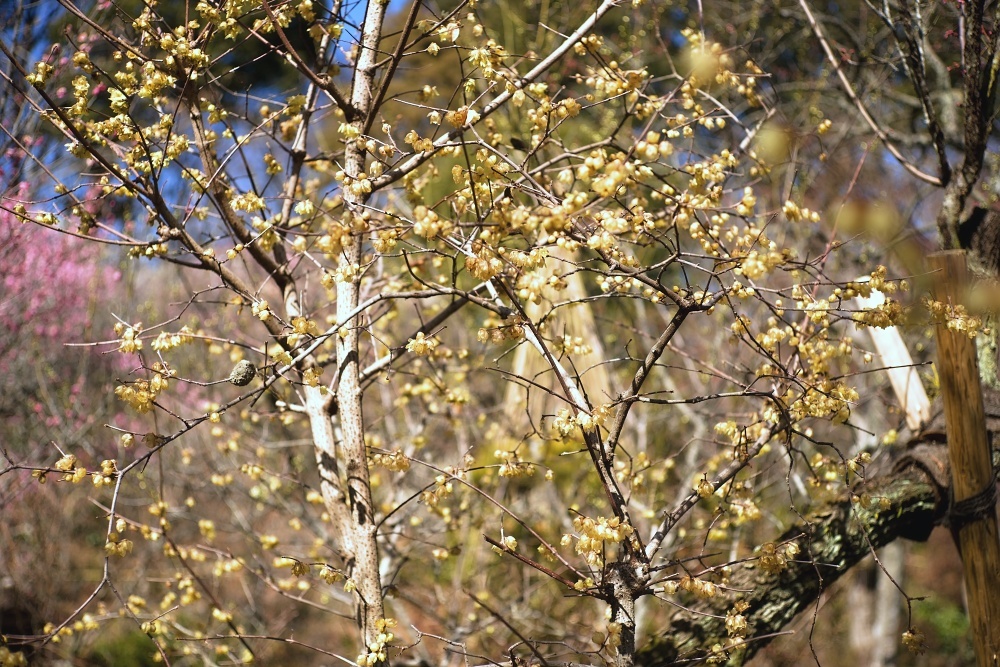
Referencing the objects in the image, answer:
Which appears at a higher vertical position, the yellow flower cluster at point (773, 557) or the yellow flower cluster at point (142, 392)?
the yellow flower cluster at point (142, 392)

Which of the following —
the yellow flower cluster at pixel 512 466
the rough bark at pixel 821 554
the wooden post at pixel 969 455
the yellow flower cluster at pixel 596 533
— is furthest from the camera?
the rough bark at pixel 821 554

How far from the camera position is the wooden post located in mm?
2230

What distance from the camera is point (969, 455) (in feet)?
7.60

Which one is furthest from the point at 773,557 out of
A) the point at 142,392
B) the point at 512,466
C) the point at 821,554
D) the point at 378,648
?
the point at 142,392

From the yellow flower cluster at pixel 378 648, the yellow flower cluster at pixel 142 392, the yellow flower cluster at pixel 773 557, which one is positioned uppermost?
the yellow flower cluster at pixel 142 392

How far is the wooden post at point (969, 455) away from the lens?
2.23 metres

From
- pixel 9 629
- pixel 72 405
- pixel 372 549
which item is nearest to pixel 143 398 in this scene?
pixel 372 549

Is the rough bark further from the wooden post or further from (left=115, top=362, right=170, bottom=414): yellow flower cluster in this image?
(left=115, top=362, right=170, bottom=414): yellow flower cluster

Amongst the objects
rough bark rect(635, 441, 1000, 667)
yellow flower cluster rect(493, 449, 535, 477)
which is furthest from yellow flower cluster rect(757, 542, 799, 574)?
yellow flower cluster rect(493, 449, 535, 477)

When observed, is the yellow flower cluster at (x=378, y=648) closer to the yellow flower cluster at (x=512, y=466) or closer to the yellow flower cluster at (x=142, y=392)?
the yellow flower cluster at (x=512, y=466)

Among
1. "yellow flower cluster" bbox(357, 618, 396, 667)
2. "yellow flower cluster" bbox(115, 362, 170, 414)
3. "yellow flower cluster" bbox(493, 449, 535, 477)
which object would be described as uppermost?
"yellow flower cluster" bbox(115, 362, 170, 414)

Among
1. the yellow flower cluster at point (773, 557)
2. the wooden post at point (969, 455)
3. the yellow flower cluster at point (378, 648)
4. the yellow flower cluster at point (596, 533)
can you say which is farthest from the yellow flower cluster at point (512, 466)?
the wooden post at point (969, 455)

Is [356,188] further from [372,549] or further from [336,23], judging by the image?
[372,549]

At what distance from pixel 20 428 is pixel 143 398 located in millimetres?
4638
